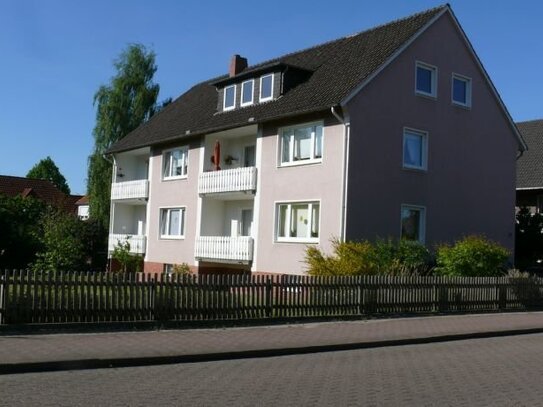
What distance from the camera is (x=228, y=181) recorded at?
88.0ft

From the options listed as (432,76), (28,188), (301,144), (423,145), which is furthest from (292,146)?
(28,188)

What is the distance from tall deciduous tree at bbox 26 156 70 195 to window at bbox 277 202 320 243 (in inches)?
3001

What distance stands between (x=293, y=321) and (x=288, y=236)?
907cm

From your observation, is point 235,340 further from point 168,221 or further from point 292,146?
point 168,221

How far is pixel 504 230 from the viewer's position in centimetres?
2800

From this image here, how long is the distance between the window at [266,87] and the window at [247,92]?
611 mm

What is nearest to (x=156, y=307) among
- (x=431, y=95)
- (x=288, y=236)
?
(x=288, y=236)

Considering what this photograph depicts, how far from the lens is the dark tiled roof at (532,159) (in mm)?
36000

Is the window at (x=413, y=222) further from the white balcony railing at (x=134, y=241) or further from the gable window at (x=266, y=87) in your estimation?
the white balcony railing at (x=134, y=241)

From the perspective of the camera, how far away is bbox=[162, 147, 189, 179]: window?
99.9 feet

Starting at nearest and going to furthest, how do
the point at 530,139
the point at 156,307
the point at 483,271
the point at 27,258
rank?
1. the point at 156,307
2. the point at 483,271
3. the point at 27,258
4. the point at 530,139

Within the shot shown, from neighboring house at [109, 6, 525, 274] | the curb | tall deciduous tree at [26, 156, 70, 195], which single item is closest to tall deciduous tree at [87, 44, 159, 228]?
neighboring house at [109, 6, 525, 274]

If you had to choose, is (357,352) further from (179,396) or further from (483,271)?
(483,271)

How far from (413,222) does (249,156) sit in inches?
294
